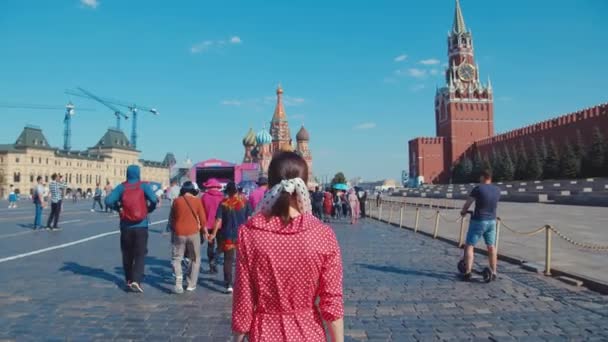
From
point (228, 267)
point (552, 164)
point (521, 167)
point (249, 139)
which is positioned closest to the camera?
point (228, 267)

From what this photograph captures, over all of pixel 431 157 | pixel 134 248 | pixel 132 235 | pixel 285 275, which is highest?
pixel 431 157

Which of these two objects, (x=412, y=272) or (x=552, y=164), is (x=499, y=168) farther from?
(x=412, y=272)

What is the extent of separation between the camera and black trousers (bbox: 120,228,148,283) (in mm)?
6098

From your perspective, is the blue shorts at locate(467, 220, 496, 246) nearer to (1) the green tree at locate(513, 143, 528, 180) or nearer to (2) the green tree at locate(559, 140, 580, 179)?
(2) the green tree at locate(559, 140, 580, 179)

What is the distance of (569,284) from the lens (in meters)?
6.44

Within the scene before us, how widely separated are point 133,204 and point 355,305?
3.07 m

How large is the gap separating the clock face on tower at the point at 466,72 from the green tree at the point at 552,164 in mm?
44002

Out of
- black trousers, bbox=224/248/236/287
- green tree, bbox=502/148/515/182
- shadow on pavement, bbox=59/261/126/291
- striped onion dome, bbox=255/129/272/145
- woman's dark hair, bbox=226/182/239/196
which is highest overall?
striped onion dome, bbox=255/129/272/145

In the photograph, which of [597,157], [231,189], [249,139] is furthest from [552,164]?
[249,139]

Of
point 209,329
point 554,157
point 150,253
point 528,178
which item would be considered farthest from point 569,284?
point 528,178

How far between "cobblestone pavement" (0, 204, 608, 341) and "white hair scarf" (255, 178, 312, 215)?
2.57 meters

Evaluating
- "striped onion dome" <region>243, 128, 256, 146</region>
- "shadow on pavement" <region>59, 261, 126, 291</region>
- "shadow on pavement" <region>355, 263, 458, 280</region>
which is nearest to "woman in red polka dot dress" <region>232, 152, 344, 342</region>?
"shadow on pavement" <region>59, 261, 126, 291</region>

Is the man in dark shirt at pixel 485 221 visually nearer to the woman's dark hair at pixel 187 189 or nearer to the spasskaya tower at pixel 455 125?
the woman's dark hair at pixel 187 189

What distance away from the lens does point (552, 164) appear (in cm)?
4941
